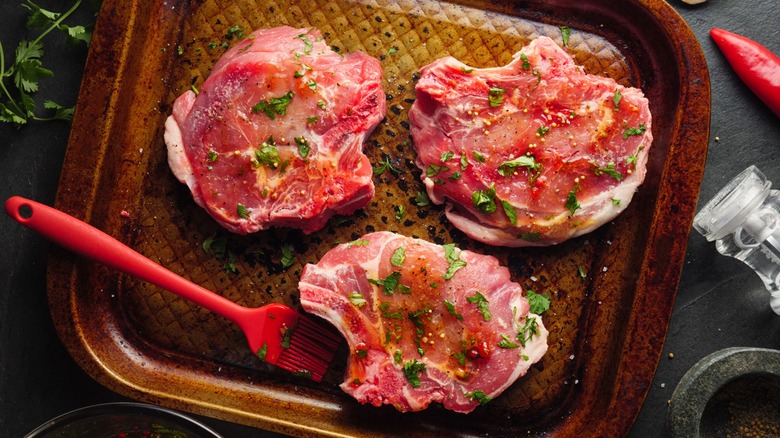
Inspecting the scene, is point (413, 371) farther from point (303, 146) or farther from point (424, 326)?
point (303, 146)

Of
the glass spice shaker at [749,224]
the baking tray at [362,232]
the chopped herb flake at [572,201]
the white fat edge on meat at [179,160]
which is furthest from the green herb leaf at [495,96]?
the white fat edge on meat at [179,160]

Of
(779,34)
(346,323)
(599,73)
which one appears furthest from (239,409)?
(779,34)

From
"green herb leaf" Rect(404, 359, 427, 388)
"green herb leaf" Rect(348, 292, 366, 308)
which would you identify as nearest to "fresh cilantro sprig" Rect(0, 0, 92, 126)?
"green herb leaf" Rect(348, 292, 366, 308)

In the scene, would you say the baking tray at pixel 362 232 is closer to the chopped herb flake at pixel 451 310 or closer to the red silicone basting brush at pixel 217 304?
the red silicone basting brush at pixel 217 304

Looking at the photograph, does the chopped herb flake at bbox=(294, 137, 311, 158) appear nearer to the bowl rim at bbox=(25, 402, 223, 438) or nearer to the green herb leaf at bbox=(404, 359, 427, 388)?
the green herb leaf at bbox=(404, 359, 427, 388)

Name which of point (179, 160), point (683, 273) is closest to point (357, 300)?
point (179, 160)
